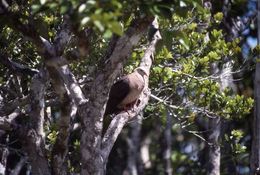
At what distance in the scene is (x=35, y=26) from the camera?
516cm

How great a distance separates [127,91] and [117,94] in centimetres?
37

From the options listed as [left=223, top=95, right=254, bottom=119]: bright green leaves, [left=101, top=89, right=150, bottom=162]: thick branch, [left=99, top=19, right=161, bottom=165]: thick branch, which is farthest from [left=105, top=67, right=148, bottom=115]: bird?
[left=223, top=95, right=254, bottom=119]: bright green leaves

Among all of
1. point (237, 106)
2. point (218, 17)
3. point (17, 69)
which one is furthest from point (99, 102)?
point (218, 17)

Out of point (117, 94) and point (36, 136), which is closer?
point (36, 136)

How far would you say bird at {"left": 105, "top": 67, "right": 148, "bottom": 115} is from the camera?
6602mm

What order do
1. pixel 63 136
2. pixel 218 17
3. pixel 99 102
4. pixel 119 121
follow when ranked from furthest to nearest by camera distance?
pixel 218 17
pixel 119 121
pixel 63 136
pixel 99 102

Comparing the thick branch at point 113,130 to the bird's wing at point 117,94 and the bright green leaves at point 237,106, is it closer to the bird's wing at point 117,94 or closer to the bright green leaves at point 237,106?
the bird's wing at point 117,94

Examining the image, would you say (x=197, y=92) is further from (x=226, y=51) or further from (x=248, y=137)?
(x=248, y=137)

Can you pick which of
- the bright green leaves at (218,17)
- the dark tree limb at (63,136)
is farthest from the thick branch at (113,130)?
the bright green leaves at (218,17)

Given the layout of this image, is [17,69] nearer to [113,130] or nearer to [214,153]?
[113,130]

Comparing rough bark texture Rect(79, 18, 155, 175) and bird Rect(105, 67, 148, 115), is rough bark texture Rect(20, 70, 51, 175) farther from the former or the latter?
bird Rect(105, 67, 148, 115)

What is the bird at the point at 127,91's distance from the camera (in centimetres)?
660

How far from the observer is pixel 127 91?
7176mm

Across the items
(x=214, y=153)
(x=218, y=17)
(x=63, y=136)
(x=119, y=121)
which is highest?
(x=218, y=17)
